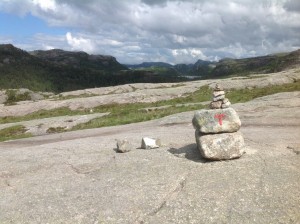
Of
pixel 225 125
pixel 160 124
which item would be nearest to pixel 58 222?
pixel 225 125

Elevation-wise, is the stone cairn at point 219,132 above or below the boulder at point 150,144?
above

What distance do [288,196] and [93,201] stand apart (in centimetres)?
877

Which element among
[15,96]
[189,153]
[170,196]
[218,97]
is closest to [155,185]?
[170,196]

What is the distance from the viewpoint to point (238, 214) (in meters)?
16.9

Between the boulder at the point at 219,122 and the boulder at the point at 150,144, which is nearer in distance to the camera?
the boulder at the point at 219,122

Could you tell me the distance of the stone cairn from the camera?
904 inches

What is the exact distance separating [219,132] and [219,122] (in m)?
0.58

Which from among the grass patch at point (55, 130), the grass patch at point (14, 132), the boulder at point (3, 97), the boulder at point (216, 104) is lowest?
the boulder at point (3, 97)

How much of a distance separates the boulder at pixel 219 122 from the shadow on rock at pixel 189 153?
64.4 inches

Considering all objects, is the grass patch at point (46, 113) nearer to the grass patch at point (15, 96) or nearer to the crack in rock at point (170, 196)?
the grass patch at point (15, 96)

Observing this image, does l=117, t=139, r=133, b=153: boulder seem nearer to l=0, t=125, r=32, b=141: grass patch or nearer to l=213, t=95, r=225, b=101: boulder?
l=213, t=95, r=225, b=101: boulder

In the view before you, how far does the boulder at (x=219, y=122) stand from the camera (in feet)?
77.2

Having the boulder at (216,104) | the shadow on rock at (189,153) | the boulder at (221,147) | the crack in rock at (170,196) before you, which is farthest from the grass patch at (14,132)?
the crack in rock at (170,196)

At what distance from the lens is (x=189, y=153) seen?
25266mm
